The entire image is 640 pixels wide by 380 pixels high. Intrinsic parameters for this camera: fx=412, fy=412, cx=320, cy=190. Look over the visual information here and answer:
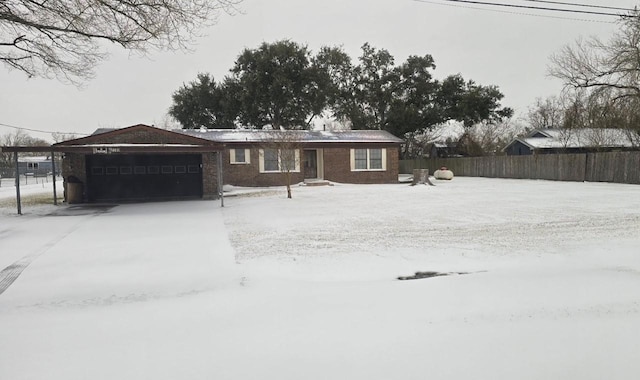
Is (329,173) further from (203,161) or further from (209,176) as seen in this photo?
(203,161)

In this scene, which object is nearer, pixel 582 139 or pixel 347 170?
pixel 347 170

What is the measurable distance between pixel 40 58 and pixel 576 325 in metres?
17.6

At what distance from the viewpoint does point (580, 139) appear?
28.7m

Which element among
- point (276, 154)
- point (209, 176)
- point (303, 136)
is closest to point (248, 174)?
point (276, 154)

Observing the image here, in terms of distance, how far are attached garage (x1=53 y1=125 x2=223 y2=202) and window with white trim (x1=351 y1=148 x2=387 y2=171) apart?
407 inches

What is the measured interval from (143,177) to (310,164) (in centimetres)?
1140

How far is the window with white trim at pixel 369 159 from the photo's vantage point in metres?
25.5

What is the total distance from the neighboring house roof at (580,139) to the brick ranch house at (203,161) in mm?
12537

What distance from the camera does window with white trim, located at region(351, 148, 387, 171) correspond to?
1003 inches

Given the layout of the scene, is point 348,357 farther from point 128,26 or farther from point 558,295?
point 128,26

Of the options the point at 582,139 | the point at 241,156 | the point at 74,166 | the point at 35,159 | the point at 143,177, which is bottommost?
the point at 143,177

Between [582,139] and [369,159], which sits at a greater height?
[582,139]

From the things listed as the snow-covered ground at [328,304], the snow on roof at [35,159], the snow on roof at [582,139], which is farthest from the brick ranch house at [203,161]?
the snow on roof at [35,159]

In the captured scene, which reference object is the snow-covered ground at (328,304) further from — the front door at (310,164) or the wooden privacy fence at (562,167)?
the front door at (310,164)
